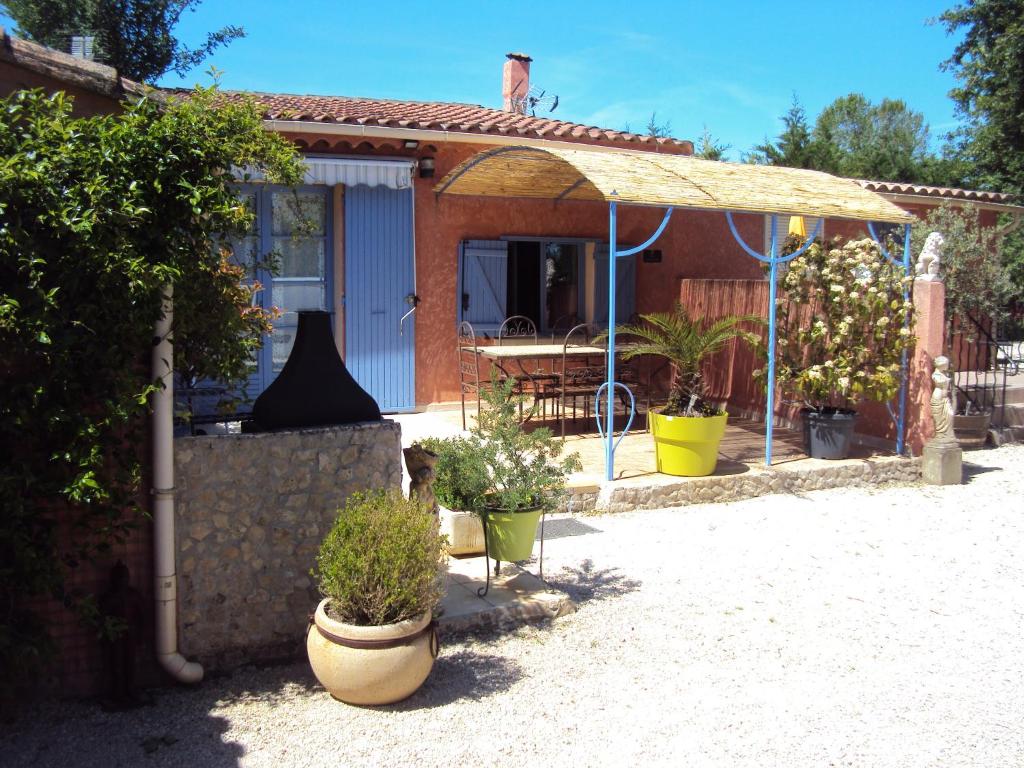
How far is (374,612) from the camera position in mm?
3559

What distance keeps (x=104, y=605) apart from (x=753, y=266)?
9.01 m

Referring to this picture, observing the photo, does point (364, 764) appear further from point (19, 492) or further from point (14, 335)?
point (14, 335)

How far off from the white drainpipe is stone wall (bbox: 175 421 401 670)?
0.10m

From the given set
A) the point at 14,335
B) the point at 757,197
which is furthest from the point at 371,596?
the point at 757,197

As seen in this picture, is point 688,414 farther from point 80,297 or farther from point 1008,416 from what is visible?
point 1008,416

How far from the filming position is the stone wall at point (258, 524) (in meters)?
3.81

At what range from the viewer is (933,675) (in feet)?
13.5

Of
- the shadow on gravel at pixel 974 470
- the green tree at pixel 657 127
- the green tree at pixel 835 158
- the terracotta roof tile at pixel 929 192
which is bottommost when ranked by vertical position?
the shadow on gravel at pixel 974 470

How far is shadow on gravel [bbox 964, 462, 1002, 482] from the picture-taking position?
8.44 metres

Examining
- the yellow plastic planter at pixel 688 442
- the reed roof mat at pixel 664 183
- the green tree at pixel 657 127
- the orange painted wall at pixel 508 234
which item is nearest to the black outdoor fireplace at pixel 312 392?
the reed roof mat at pixel 664 183

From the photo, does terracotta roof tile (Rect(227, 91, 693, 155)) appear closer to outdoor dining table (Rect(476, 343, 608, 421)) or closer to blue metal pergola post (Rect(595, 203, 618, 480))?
outdoor dining table (Rect(476, 343, 608, 421))

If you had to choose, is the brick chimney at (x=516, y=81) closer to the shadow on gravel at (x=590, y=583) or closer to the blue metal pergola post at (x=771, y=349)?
the blue metal pergola post at (x=771, y=349)

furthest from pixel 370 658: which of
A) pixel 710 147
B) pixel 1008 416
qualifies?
pixel 710 147

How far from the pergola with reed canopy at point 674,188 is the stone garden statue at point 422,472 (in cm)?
203
